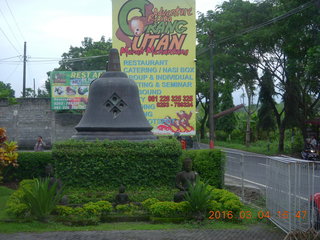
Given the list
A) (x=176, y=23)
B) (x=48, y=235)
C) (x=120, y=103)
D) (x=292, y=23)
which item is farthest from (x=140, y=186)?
(x=292, y=23)

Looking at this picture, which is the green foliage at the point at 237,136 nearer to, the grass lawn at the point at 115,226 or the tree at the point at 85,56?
the tree at the point at 85,56

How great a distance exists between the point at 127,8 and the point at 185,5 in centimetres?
230

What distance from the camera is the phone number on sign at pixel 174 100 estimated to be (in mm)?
18109

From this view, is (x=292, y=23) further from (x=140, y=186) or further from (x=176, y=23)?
(x=140, y=186)

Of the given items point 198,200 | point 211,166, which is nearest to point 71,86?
point 211,166

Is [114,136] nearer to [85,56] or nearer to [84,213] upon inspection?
[84,213]

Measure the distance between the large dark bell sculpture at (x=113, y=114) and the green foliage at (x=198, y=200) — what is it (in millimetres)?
3784

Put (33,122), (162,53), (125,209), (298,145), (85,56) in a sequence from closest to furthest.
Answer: (125,209)
(162,53)
(298,145)
(33,122)
(85,56)

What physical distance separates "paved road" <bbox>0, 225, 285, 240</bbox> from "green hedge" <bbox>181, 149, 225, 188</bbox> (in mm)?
4665

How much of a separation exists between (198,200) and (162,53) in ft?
31.8

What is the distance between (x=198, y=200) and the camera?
30.7 ft

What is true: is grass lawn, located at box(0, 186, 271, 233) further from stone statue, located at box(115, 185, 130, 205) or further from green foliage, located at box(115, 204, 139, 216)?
A: stone statue, located at box(115, 185, 130, 205)

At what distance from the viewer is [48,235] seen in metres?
8.59

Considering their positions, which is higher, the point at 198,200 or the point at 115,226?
the point at 198,200
